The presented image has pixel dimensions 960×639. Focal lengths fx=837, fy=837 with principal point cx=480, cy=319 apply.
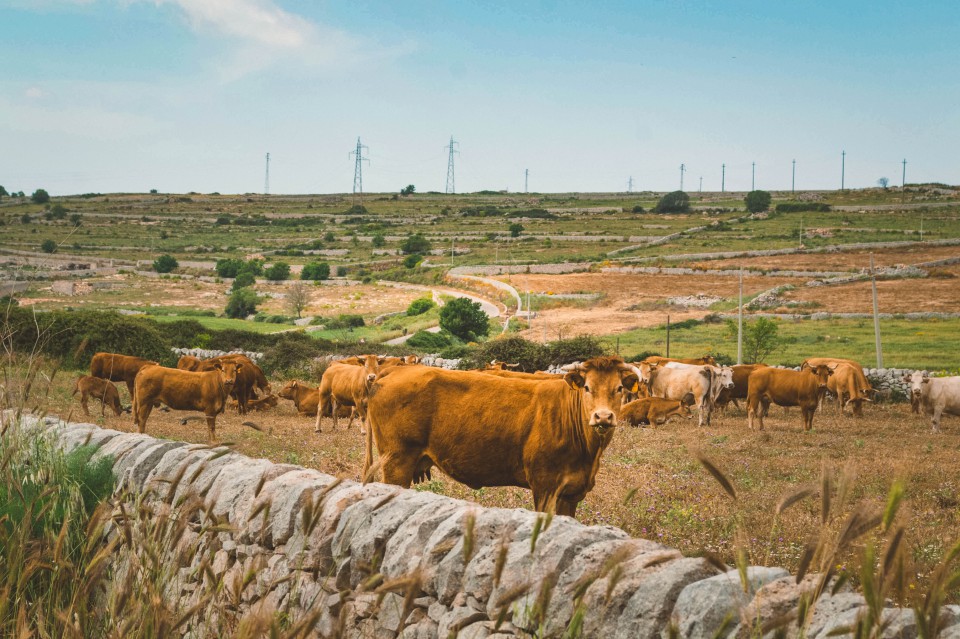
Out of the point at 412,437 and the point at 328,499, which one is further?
the point at 412,437

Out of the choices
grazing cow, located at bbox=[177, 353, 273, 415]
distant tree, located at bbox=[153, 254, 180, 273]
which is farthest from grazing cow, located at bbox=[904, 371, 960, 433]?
distant tree, located at bbox=[153, 254, 180, 273]

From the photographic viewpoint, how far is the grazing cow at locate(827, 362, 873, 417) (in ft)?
75.1

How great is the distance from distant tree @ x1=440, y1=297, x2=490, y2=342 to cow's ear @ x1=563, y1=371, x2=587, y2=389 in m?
42.0

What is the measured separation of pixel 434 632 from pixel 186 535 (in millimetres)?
2608

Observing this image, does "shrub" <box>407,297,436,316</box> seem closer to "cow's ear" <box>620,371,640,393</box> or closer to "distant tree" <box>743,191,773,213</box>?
"cow's ear" <box>620,371,640,393</box>

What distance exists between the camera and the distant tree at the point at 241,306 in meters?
69.4

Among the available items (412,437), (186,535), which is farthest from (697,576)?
(412,437)

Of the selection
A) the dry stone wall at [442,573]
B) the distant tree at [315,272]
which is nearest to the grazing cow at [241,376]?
the dry stone wall at [442,573]

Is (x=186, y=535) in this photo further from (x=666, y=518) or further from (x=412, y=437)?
(x=666, y=518)

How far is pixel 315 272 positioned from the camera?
321ft

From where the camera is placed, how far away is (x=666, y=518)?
8.69 m

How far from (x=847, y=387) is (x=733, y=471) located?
1262 cm

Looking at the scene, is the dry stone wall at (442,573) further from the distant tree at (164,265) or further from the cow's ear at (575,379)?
the distant tree at (164,265)

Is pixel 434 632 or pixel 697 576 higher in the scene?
pixel 697 576
